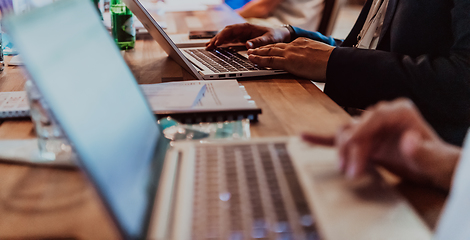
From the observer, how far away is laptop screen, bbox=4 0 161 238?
30 centimetres

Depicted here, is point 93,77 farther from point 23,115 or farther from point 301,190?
point 23,115

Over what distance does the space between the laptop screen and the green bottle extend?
86cm

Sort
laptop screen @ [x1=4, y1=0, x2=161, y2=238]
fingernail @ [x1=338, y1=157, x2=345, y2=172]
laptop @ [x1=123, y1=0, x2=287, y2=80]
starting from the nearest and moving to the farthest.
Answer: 1. laptop screen @ [x1=4, y1=0, x2=161, y2=238]
2. fingernail @ [x1=338, y1=157, x2=345, y2=172]
3. laptop @ [x1=123, y1=0, x2=287, y2=80]

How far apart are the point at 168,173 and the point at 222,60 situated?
0.68 metres

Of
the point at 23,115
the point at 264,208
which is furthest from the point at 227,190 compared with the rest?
the point at 23,115

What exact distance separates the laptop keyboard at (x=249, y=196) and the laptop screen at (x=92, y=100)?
7cm

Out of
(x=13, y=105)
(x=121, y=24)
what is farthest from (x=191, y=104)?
(x=121, y=24)

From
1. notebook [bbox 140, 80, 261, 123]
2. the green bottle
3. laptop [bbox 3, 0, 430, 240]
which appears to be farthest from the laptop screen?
the green bottle

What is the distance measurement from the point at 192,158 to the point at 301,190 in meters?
0.16

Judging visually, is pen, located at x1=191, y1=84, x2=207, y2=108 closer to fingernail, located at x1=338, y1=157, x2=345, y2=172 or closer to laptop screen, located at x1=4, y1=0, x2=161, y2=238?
laptop screen, located at x1=4, y1=0, x2=161, y2=238

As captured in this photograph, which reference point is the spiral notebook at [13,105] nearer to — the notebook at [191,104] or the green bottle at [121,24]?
the notebook at [191,104]

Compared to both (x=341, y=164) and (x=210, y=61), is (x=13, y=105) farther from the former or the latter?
(x=341, y=164)

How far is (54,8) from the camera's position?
0.38 metres

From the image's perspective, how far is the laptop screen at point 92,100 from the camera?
0.30m
